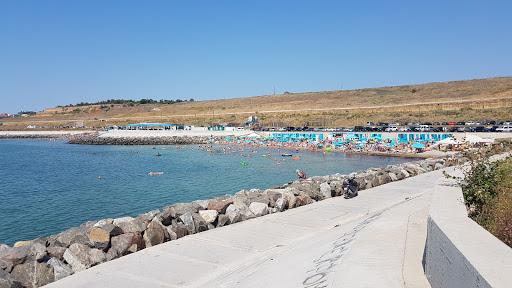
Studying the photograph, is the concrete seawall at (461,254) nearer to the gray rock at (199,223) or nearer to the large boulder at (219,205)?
the gray rock at (199,223)

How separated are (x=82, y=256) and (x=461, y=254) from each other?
26.2 ft

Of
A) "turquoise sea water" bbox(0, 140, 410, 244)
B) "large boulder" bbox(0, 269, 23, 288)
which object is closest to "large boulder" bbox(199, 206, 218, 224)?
"large boulder" bbox(0, 269, 23, 288)

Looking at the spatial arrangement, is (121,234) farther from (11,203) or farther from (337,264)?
(11,203)

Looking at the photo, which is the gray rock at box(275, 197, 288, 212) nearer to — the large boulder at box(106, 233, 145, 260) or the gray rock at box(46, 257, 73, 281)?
the large boulder at box(106, 233, 145, 260)

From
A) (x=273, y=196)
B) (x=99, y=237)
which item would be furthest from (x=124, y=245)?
(x=273, y=196)

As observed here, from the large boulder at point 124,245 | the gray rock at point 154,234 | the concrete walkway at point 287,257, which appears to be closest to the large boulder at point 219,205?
the concrete walkway at point 287,257

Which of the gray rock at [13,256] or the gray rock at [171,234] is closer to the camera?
the gray rock at [13,256]

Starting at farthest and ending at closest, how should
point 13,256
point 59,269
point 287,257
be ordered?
point 287,257, point 59,269, point 13,256

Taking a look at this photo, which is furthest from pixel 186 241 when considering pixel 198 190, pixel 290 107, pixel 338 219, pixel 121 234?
pixel 290 107

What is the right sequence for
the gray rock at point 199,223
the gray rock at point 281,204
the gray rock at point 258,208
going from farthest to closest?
1. the gray rock at point 281,204
2. the gray rock at point 258,208
3. the gray rock at point 199,223

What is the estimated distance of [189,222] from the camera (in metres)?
12.7

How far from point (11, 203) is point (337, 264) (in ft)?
71.6

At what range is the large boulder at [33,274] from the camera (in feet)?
29.2

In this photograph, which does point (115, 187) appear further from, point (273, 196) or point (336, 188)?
point (273, 196)
